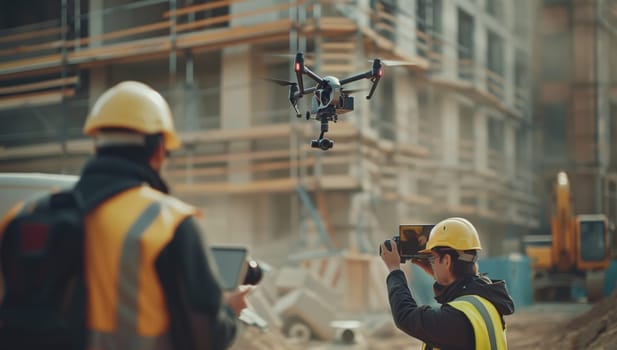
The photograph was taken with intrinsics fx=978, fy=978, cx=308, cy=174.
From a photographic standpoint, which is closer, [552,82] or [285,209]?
[285,209]

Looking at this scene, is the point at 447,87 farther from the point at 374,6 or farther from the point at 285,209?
the point at 285,209

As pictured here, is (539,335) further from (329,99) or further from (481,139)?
(481,139)

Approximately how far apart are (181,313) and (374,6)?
19920 millimetres

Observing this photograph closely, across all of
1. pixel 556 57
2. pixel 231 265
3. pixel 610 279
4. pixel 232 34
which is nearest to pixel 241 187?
pixel 232 34

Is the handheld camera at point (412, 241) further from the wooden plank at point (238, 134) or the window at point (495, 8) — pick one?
the window at point (495, 8)

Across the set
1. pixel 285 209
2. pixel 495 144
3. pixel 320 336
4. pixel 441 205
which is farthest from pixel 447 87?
pixel 320 336

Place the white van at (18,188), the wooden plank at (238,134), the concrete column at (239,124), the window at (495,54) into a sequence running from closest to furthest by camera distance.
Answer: the white van at (18,188) < the wooden plank at (238,134) < the concrete column at (239,124) < the window at (495,54)

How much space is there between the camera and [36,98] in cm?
2181

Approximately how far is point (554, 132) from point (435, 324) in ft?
105

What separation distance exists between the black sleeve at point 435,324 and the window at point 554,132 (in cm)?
3136

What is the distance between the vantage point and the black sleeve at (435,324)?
158 inches

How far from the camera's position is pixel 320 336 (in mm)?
13609

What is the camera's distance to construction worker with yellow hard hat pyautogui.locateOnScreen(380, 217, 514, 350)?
4.02 meters

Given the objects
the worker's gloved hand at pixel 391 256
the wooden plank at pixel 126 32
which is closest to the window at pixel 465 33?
the wooden plank at pixel 126 32
